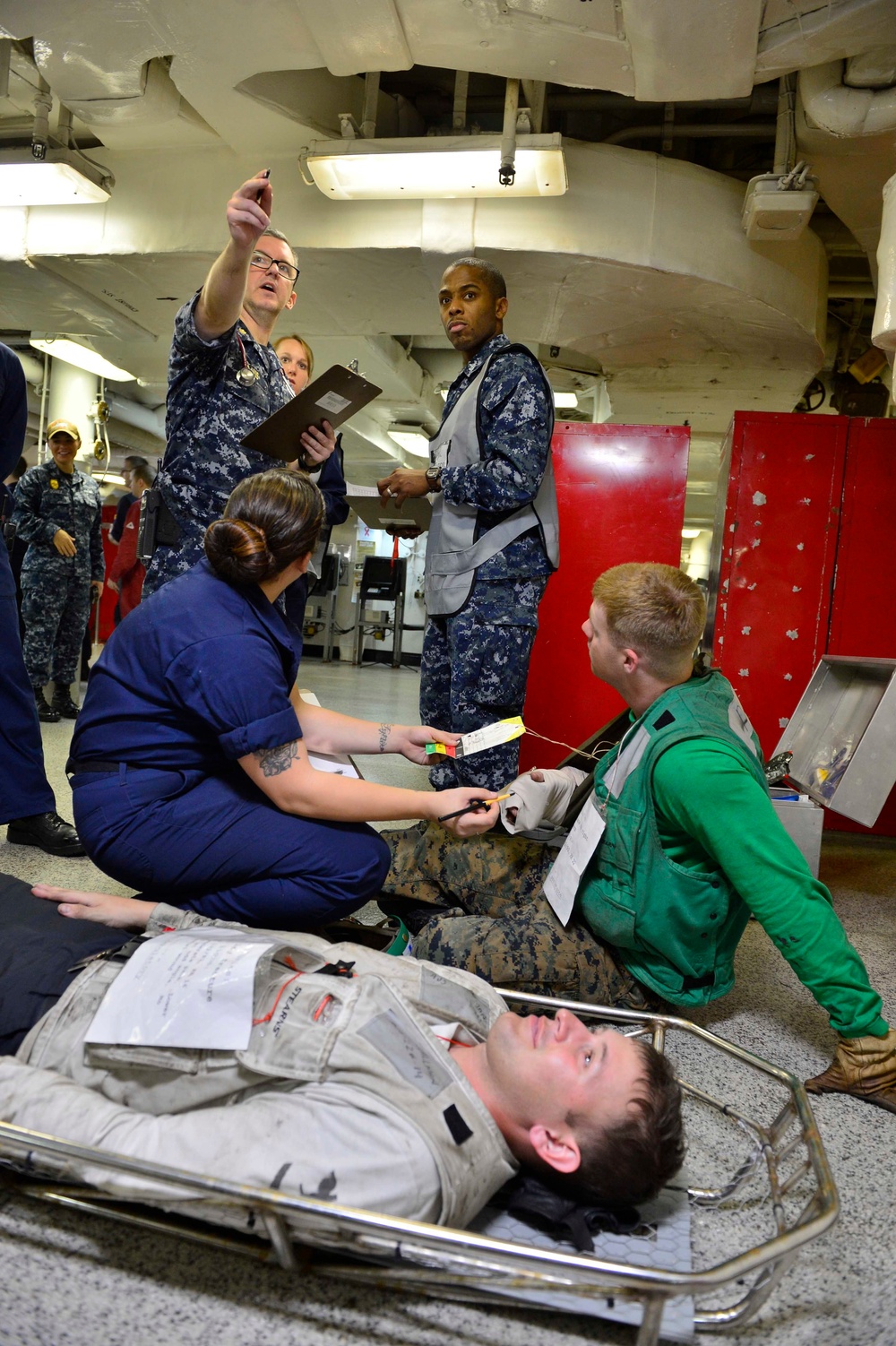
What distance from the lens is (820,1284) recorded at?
3.37 ft

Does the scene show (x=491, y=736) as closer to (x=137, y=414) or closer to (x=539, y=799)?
(x=539, y=799)

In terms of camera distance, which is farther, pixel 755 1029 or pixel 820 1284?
pixel 755 1029

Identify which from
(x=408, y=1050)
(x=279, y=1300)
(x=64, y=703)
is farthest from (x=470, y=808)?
(x=64, y=703)

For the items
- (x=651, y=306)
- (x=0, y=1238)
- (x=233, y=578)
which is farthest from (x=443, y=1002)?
(x=651, y=306)

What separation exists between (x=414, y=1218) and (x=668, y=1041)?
93 cm

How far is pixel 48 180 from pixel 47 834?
10.7 ft

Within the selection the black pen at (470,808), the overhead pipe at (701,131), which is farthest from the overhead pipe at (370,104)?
the black pen at (470,808)

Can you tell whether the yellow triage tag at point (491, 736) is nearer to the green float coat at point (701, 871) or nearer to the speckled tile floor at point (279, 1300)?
the green float coat at point (701, 871)

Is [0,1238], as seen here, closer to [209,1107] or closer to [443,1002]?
[209,1107]

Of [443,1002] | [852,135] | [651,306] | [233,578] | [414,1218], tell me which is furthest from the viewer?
[651,306]

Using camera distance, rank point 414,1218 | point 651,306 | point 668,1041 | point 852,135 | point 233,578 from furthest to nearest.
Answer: point 651,306
point 852,135
point 668,1041
point 233,578
point 414,1218

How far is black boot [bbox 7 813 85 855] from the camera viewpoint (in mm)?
2469

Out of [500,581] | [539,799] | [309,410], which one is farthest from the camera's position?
[500,581]

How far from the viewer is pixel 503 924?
1.73m
